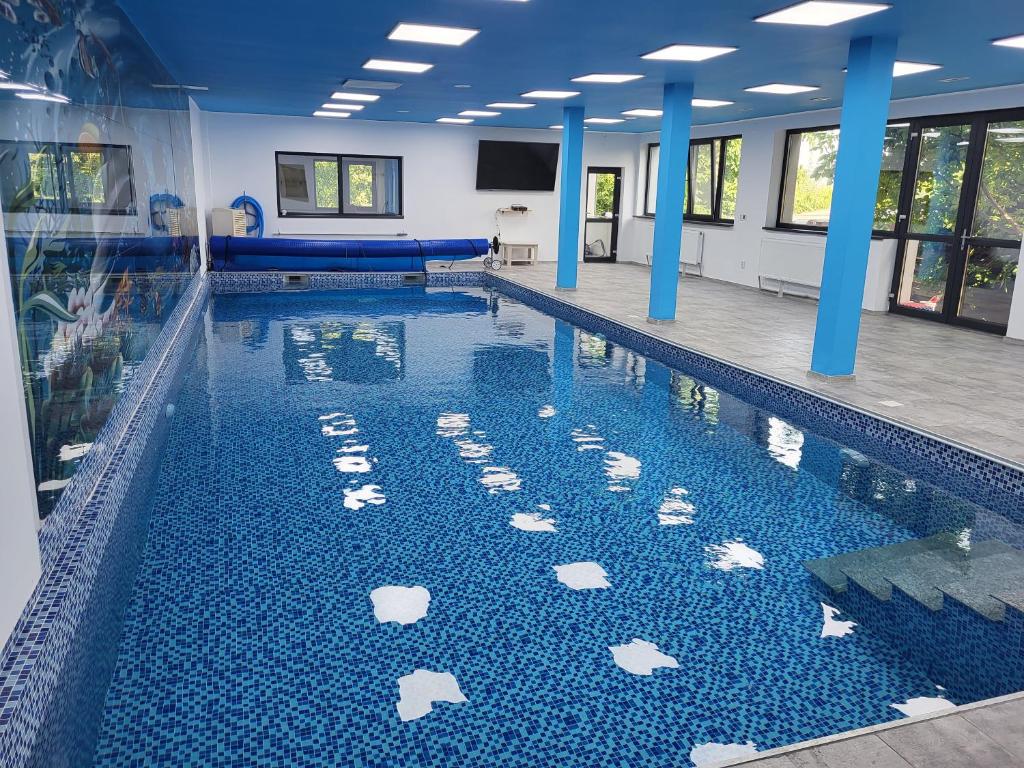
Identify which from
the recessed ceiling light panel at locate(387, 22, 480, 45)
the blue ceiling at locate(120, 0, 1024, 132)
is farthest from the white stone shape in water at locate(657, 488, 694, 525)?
the recessed ceiling light panel at locate(387, 22, 480, 45)

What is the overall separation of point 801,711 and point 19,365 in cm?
297

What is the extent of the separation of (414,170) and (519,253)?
272 cm

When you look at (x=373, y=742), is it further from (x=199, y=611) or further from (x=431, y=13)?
(x=431, y=13)

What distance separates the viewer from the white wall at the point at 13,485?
2275 millimetres

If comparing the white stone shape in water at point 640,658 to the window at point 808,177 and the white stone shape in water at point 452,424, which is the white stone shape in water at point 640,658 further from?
the window at point 808,177

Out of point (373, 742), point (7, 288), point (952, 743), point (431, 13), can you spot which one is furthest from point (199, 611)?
point (431, 13)

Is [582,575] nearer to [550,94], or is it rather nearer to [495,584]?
[495,584]

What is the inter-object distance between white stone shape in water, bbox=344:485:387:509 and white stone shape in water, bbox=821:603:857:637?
2.44 m

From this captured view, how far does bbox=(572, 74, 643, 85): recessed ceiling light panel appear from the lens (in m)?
Answer: 8.32

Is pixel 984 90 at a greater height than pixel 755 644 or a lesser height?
greater

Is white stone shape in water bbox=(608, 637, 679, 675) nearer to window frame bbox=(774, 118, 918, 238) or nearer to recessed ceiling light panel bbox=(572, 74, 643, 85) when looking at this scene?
recessed ceiling light panel bbox=(572, 74, 643, 85)

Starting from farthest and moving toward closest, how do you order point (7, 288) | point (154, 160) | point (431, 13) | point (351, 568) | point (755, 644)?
point (154, 160)
point (431, 13)
point (351, 568)
point (755, 644)
point (7, 288)

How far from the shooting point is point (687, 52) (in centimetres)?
685

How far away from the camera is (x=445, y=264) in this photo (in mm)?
15312
